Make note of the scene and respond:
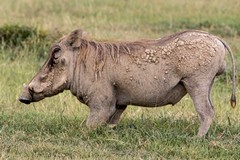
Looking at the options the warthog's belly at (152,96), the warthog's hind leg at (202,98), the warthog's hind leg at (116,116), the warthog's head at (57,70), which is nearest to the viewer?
the warthog's hind leg at (202,98)

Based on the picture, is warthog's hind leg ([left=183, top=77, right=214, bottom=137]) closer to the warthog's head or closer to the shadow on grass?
the shadow on grass

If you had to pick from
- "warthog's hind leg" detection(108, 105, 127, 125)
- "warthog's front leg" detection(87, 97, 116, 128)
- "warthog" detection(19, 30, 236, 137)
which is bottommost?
"warthog's hind leg" detection(108, 105, 127, 125)

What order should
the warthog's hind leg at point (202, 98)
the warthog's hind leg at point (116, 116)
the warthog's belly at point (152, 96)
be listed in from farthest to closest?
the warthog's hind leg at point (116, 116) < the warthog's belly at point (152, 96) < the warthog's hind leg at point (202, 98)

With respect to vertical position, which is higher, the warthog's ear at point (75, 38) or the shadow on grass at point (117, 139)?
the warthog's ear at point (75, 38)

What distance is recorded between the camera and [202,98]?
7.38 metres

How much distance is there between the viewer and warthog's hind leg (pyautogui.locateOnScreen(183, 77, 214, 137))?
7348 mm

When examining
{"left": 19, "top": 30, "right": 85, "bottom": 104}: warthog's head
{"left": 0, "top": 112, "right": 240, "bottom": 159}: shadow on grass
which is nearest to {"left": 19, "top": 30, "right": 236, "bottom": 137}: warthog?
{"left": 19, "top": 30, "right": 85, "bottom": 104}: warthog's head

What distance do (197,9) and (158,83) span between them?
29.8 ft

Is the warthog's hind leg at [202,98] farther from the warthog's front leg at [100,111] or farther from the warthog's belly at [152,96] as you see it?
→ the warthog's front leg at [100,111]

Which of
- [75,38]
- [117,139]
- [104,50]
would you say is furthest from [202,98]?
[75,38]

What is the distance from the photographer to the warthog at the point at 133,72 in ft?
24.2

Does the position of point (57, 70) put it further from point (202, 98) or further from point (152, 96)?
point (202, 98)

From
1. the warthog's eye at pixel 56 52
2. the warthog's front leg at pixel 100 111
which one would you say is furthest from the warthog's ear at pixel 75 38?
the warthog's front leg at pixel 100 111

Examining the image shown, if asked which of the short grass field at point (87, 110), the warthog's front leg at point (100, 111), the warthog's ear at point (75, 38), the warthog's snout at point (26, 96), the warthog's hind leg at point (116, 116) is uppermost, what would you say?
the warthog's ear at point (75, 38)
